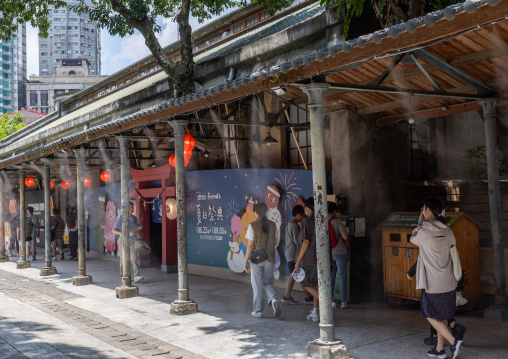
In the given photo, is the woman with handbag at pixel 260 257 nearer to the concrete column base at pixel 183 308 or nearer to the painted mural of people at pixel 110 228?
the concrete column base at pixel 183 308

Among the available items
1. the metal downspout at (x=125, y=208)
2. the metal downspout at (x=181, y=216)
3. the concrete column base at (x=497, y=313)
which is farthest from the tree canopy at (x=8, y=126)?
the concrete column base at (x=497, y=313)

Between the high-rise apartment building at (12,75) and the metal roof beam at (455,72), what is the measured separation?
110 meters

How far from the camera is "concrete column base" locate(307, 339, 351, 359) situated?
598cm

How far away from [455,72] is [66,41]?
474ft

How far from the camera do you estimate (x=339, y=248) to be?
345 inches

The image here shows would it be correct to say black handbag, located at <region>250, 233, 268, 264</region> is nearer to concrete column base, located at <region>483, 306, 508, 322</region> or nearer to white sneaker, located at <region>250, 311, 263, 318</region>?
white sneaker, located at <region>250, 311, 263, 318</region>

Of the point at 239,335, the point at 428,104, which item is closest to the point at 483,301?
the point at 428,104

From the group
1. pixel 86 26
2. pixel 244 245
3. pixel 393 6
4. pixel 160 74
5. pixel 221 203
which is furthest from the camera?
pixel 86 26

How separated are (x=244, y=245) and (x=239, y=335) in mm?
4881

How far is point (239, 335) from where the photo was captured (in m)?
7.32

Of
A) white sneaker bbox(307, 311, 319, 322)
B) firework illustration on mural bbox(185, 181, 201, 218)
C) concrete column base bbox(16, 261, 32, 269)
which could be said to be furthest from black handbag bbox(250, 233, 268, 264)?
concrete column base bbox(16, 261, 32, 269)

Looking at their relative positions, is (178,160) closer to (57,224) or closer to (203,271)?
(203,271)

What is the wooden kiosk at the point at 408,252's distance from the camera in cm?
804

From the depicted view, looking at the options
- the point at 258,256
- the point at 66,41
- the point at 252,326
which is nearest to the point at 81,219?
the point at 258,256
